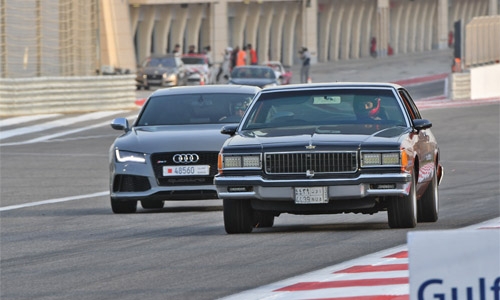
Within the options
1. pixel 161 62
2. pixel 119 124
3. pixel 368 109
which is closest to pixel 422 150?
pixel 368 109

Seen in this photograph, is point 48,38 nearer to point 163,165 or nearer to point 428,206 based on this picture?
point 163,165

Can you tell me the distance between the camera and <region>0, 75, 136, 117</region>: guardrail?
123 feet

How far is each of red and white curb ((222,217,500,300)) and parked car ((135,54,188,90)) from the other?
47005 millimetres

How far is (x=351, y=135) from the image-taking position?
13.0 meters

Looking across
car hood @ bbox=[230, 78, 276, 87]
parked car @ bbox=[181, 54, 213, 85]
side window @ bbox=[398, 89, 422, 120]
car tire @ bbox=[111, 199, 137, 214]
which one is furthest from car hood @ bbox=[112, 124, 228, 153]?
parked car @ bbox=[181, 54, 213, 85]

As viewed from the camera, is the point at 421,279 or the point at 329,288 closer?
the point at 421,279

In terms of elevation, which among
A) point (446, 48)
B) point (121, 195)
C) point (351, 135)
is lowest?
point (446, 48)

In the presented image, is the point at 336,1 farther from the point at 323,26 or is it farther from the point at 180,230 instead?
the point at 180,230

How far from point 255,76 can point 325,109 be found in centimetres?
3361

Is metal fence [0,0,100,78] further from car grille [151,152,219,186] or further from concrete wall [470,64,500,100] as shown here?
car grille [151,152,219,186]

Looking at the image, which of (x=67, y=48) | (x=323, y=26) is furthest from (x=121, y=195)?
(x=323, y=26)

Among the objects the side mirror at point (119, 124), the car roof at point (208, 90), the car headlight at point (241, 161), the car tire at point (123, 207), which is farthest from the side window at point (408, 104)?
the side mirror at point (119, 124)

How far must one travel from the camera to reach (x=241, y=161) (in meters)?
12.9

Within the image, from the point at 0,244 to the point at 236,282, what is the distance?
3935mm
